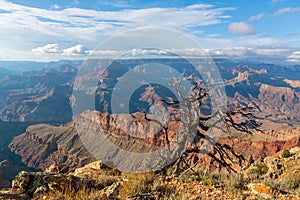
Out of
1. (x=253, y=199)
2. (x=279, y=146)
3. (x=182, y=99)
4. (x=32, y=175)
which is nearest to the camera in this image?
(x=253, y=199)

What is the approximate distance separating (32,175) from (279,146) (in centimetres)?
11814

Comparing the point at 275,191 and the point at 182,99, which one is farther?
the point at 182,99

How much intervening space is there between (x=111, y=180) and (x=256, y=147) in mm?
119738

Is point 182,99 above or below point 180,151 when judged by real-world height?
above

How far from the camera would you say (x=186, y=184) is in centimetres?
1032

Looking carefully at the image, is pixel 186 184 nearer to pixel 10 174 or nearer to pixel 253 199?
pixel 253 199

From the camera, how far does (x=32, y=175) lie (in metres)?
11.4

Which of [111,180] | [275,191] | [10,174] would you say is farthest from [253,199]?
[10,174]

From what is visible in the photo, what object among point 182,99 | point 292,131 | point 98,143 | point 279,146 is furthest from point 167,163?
point 98,143

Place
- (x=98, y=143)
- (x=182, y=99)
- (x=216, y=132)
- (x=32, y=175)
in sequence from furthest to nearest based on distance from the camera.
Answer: (x=98, y=143) < (x=216, y=132) < (x=182, y=99) < (x=32, y=175)

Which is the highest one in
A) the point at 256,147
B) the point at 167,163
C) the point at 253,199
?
the point at 253,199

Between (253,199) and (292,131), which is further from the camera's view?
(292,131)

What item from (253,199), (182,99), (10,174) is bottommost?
(10,174)

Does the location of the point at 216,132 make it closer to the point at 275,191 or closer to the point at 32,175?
the point at 275,191
